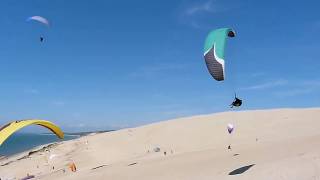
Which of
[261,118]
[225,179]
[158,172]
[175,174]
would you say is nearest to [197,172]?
[175,174]

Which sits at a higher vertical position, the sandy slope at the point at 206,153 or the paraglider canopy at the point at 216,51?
the paraglider canopy at the point at 216,51

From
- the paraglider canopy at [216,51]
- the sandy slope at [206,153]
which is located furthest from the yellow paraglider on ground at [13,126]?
the paraglider canopy at [216,51]

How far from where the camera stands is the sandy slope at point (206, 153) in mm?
17359

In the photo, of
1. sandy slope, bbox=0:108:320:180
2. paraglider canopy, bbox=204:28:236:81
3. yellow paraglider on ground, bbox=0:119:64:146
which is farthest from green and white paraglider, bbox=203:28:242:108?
yellow paraglider on ground, bbox=0:119:64:146

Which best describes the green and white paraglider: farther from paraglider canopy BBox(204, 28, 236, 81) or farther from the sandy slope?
the sandy slope

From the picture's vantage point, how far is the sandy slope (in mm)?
17359

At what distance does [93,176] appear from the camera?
24.2m

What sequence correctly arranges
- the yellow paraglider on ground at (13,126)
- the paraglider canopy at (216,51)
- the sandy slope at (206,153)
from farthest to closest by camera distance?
the yellow paraglider on ground at (13,126), the paraglider canopy at (216,51), the sandy slope at (206,153)

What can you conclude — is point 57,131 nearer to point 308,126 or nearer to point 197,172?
point 197,172

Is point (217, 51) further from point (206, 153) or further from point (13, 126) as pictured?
point (13, 126)

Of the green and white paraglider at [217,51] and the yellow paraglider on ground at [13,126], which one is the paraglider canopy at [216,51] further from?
the yellow paraglider on ground at [13,126]

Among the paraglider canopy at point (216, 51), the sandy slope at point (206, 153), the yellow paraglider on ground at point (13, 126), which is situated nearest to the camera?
the sandy slope at point (206, 153)

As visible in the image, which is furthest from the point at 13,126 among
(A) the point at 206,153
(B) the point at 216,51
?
(A) the point at 206,153

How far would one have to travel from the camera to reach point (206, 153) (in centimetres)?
2670
